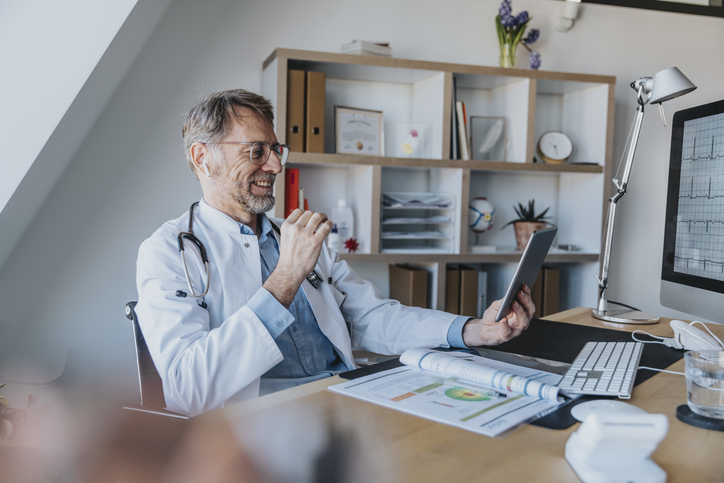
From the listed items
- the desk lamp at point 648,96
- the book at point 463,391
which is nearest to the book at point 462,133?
the desk lamp at point 648,96

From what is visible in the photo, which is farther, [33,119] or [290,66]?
[290,66]

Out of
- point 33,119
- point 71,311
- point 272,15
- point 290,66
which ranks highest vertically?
point 272,15

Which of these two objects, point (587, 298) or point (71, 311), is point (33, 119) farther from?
point (587, 298)

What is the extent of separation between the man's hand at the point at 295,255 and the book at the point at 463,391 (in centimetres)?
29

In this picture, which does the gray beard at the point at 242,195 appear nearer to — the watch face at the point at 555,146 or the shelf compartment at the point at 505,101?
the shelf compartment at the point at 505,101

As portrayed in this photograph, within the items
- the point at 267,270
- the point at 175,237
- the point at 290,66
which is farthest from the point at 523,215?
the point at 175,237

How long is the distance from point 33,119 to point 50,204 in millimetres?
708

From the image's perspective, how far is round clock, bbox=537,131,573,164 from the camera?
2.96m

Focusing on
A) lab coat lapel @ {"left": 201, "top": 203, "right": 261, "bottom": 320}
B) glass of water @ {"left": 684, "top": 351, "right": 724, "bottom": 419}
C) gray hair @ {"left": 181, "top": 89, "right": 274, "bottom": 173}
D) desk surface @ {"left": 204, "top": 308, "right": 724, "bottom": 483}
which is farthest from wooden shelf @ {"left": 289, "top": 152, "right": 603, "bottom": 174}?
glass of water @ {"left": 684, "top": 351, "right": 724, "bottom": 419}

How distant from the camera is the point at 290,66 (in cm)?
258

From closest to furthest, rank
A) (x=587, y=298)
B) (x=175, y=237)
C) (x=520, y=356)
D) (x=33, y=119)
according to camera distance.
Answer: (x=520, y=356) < (x=175, y=237) < (x=33, y=119) < (x=587, y=298)

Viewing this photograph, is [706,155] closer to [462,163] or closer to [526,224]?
[462,163]

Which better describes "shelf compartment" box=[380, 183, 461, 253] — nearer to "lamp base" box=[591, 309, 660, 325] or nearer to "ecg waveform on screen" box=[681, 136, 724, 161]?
"lamp base" box=[591, 309, 660, 325]

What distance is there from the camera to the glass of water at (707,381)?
865mm
